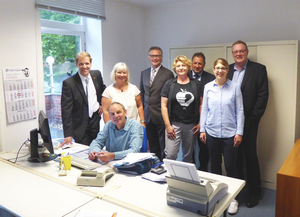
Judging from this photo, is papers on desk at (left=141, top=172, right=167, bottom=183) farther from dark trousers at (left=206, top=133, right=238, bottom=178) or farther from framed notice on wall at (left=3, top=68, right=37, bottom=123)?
framed notice on wall at (left=3, top=68, right=37, bottom=123)

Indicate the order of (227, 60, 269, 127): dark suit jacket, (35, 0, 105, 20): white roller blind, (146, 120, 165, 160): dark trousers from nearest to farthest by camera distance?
(227, 60, 269, 127): dark suit jacket
(35, 0, 105, 20): white roller blind
(146, 120, 165, 160): dark trousers

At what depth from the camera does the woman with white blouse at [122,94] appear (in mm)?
3139

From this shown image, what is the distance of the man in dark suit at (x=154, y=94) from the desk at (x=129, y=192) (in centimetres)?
143

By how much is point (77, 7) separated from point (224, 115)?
2447mm

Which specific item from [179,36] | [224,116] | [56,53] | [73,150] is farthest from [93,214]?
[179,36]

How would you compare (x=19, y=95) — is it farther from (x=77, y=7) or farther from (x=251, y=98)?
(x=251, y=98)

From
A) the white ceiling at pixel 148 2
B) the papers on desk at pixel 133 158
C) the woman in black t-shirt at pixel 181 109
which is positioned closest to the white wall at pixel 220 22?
the white ceiling at pixel 148 2

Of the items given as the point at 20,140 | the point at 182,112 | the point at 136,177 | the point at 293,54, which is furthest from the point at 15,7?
the point at 293,54

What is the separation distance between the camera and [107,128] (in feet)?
8.57

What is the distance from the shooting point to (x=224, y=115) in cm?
275

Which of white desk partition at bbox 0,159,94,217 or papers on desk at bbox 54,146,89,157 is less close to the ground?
papers on desk at bbox 54,146,89,157

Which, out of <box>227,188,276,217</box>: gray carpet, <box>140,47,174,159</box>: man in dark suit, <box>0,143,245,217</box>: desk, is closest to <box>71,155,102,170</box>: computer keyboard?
<box>0,143,245,217</box>: desk

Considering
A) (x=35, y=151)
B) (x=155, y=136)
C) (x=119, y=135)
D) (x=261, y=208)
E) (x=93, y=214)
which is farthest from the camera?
(x=155, y=136)

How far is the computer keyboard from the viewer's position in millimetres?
2236
